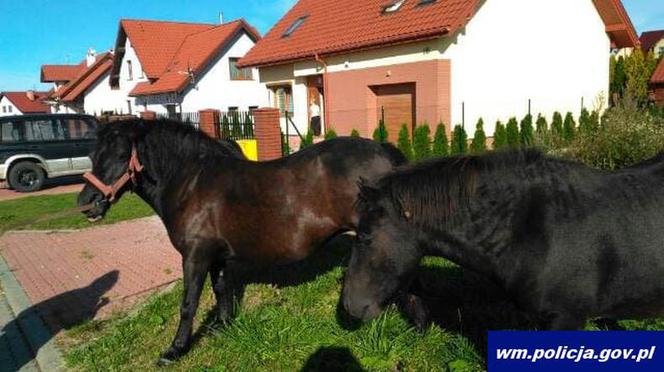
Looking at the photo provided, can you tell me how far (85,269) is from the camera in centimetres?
699

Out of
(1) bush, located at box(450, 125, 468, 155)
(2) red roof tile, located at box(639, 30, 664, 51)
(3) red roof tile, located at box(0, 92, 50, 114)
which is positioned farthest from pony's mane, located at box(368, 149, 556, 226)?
(3) red roof tile, located at box(0, 92, 50, 114)

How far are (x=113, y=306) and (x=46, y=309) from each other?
0.74 metres

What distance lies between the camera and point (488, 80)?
55.3 feet

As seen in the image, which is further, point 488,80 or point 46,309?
point 488,80

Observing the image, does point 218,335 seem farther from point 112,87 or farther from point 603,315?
point 112,87

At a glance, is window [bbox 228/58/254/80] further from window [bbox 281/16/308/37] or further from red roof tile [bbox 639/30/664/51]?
red roof tile [bbox 639/30/664/51]

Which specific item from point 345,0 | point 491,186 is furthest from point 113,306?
point 345,0

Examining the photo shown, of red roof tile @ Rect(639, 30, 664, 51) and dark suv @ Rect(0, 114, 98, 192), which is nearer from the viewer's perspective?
dark suv @ Rect(0, 114, 98, 192)

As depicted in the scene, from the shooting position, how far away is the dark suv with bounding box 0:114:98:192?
1506 cm

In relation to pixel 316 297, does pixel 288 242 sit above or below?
above

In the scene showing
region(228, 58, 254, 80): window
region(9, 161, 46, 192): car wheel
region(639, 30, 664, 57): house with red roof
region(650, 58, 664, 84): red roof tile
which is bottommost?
region(9, 161, 46, 192): car wheel

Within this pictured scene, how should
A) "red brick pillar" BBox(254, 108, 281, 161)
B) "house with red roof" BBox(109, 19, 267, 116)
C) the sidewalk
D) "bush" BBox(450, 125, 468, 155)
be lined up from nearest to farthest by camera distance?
the sidewalk < "red brick pillar" BBox(254, 108, 281, 161) < "bush" BBox(450, 125, 468, 155) < "house with red roof" BBox(109, 19, 267, 116)

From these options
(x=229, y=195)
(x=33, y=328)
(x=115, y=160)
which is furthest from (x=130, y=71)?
(x=229, y=195)

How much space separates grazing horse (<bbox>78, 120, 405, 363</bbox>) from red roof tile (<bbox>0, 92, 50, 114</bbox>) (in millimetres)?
79534
